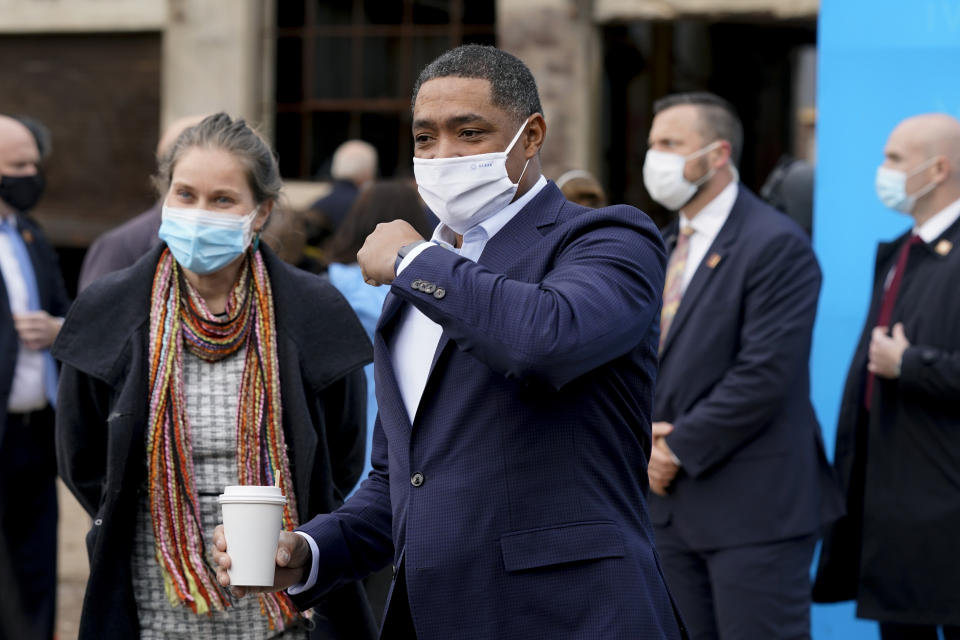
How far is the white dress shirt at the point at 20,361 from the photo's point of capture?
21.2ft

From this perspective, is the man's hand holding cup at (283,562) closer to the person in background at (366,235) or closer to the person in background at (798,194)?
the person in background at (366,235)

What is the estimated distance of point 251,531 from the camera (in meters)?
2.84

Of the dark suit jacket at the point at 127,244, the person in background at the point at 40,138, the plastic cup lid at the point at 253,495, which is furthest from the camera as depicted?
the person in background at the point at 40,138

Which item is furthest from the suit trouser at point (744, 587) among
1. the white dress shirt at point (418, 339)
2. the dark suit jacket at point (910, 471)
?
the white dress shirt at point (418, 339)

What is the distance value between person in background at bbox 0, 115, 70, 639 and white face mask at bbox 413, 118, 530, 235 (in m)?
3.83

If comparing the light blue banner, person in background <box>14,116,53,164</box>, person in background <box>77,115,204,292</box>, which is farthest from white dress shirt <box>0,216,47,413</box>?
the light blue banner

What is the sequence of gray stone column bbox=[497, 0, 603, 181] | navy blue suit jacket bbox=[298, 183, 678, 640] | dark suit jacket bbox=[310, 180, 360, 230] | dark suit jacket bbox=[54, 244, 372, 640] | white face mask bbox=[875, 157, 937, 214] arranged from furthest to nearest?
gray stone column bbox=[497, 0, 603, 181] → dark suit jacket bbox=[310, 180, 360, 230] → white face mask bbox=[875, 157, 937, 214] → dark suit jacket bbox=[54, 244, 372, 640] → navy blue suit jacket bbox=[298, 183, 678, 640]

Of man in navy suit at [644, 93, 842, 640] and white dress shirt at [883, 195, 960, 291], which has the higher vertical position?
white dress shirt at [883, 195, 960, 291]

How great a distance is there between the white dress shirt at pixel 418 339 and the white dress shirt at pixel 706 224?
8.66ft

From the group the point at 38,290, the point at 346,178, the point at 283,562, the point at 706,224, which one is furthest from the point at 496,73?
the point at 346,178

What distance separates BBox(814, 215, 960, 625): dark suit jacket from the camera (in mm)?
5254

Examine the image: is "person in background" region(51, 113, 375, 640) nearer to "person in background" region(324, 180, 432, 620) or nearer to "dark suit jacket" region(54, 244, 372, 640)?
"dark suit jacket" region(54, 244, 372, 640)

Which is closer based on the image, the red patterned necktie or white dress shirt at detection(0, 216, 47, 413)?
the red patterned necktie

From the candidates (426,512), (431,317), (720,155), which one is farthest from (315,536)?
(720,155)
